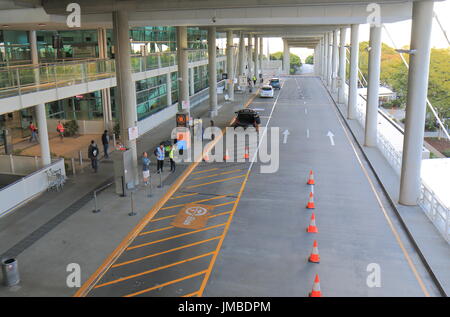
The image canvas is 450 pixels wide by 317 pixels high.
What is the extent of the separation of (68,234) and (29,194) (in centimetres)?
428

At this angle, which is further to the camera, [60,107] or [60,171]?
[60,107]

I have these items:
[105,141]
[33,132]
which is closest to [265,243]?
[105,141]

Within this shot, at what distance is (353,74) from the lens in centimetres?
3366

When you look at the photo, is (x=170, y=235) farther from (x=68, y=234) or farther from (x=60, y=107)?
(x=60, y=107)

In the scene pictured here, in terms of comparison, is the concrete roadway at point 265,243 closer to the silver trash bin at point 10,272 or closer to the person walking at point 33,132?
the silver trash bin at point 10,272

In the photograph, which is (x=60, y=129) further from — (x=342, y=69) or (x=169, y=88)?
(x=342, y=69)

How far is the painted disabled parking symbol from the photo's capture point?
48.4 ft

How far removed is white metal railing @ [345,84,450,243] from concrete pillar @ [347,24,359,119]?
0.64 m

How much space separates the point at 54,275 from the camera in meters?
11.6

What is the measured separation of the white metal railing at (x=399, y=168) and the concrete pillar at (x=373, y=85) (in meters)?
0.54

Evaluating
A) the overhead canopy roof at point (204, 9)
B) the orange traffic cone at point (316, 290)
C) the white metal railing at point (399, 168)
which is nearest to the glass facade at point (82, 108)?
the overhead canopy roof at point (204, 9)

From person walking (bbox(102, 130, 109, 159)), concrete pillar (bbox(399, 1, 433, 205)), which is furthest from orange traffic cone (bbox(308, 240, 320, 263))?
person walking (bbox(102, 130, 109, 159))

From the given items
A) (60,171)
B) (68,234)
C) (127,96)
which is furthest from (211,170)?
(68,234)
